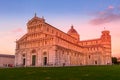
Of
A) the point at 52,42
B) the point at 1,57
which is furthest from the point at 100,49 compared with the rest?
the point at 1,57

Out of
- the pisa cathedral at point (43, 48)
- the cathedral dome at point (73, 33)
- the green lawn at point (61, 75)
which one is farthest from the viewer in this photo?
the cathedral dome at point (73, 33)

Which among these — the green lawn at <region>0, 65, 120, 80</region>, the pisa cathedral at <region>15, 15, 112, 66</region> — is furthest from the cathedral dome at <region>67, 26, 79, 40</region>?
the green lawn at <region>0, 65, 120, 80</region>

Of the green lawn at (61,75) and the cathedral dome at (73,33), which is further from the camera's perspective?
the cathedral dome at (73,33)

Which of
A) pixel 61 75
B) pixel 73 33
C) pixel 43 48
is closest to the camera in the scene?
pixel 61 75

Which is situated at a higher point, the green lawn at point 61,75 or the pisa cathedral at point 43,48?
the pisa cathedral at point 43,48

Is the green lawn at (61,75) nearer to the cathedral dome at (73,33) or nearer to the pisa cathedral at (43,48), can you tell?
the pisa cathedral at (43,48)

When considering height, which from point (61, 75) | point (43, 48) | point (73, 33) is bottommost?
point (61, 75)

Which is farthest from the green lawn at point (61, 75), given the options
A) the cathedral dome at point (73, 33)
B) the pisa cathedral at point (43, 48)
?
the cathedral dome at point (73, 33)

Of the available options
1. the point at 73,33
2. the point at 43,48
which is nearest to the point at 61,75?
the point at 43,48

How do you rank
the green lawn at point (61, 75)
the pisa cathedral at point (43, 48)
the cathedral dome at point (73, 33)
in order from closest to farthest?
the green lawn at point (61, 75)
the pisa cathedral at point (43, 48)
the cathedral dome at point (73, 33)

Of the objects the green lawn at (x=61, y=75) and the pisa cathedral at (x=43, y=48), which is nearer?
the green lawn at (x=61, y=75)

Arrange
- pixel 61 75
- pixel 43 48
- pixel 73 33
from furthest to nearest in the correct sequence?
1. pixel 73 33
2. pixel 43 48
3. pixel 61 75

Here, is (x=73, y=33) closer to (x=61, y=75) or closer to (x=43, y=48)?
(x=43, y=48)

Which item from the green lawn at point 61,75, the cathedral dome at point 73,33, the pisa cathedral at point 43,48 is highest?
the cathedral dome at point 73,33
